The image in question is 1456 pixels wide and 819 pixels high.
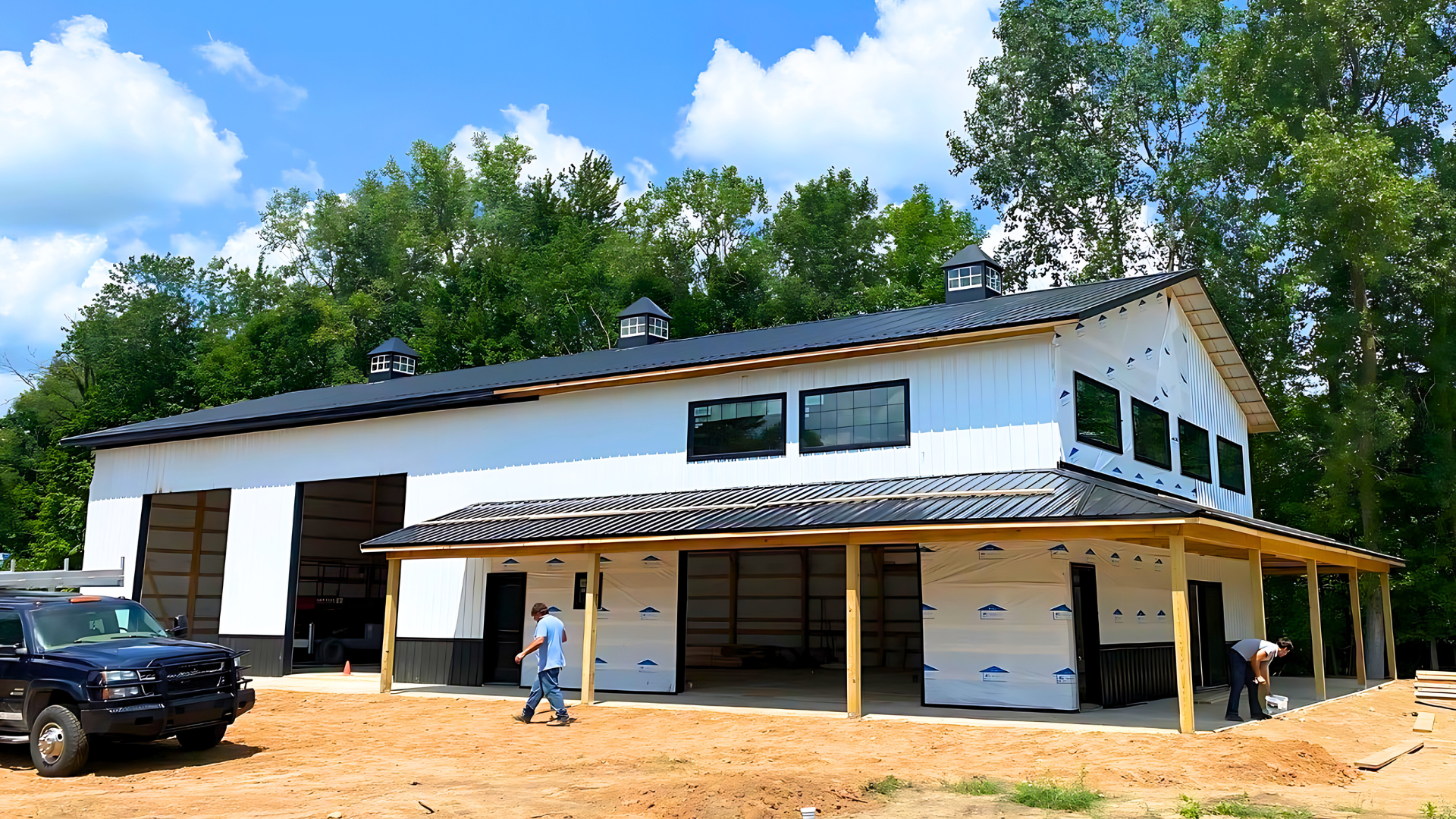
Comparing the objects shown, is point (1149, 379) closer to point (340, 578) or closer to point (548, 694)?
point (548, 694)

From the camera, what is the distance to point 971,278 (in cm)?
2206

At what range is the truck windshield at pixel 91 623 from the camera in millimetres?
11914

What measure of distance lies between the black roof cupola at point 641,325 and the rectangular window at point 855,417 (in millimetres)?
8915

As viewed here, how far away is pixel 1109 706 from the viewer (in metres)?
16.3

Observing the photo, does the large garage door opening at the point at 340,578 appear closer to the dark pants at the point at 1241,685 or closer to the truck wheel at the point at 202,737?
the truck wheel at the point at 202,737

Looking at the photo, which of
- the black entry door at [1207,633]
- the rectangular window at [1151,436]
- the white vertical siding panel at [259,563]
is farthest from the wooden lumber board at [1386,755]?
the white vertical siding panel at [259,563]

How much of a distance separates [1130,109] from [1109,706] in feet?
90.3

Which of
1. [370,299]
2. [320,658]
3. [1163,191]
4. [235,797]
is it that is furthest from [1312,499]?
[370,299]

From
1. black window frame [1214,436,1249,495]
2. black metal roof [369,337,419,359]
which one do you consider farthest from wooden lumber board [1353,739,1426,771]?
black metal roof [369,337,419,359]

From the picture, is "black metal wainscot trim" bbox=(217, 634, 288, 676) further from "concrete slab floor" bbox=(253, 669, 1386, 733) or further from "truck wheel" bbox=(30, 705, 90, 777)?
"truck wheel" bbox=(30, 705, 90, 777)

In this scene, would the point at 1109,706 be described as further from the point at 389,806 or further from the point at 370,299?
the point at 370,299

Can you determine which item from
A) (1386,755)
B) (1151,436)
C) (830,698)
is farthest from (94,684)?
(1151,436)

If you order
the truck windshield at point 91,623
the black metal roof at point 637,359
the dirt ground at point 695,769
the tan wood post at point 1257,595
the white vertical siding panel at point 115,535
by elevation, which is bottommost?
the dirt ground at point 695,769

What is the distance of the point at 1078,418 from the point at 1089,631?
3.26m
